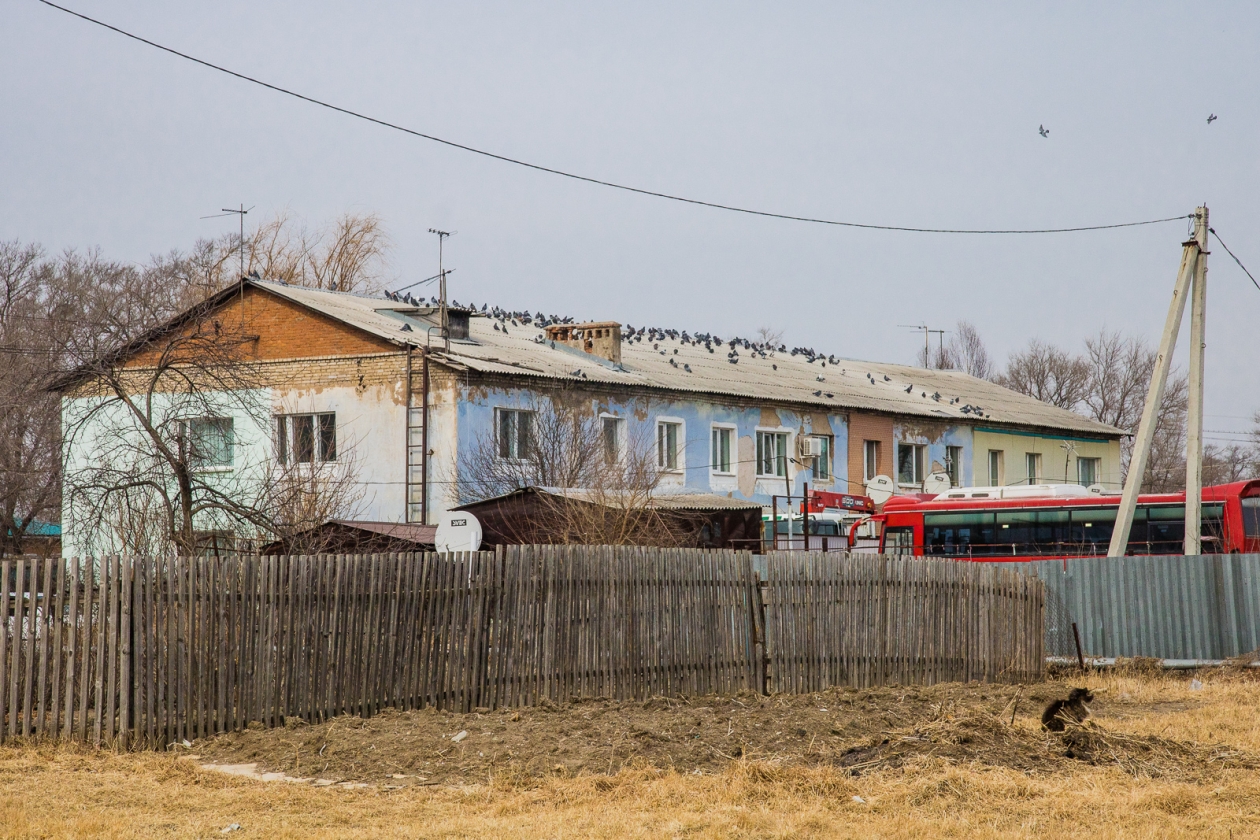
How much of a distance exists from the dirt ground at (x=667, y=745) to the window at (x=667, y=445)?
2100 cm

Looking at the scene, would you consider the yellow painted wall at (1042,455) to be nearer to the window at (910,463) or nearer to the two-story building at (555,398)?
the two-story building at (555,398)

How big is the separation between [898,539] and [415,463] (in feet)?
35.6

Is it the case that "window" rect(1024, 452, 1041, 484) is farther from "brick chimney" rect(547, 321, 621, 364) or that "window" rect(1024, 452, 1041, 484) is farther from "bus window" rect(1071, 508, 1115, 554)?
"bus window" rect(1071, 508, 1115, 554)

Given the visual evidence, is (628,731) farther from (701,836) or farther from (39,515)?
(39,515)

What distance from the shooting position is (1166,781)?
367 inches

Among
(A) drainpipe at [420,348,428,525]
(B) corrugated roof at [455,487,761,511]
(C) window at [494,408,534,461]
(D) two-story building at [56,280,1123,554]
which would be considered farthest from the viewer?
(C) window at [494,408,534,461]

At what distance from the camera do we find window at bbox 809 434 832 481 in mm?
37094

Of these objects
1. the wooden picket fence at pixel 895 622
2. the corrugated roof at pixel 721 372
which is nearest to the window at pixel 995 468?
the corrugated roof at pixel 721 372

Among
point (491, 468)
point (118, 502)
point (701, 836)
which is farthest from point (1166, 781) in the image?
point (491, 468)

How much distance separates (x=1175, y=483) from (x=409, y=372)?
1861 inches

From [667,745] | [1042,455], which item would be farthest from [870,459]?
[667,745]

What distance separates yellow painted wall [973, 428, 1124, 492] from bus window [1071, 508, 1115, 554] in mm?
16539

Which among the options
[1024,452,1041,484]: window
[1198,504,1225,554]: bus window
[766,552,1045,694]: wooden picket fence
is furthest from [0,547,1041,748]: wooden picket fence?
[1024,452,1041,484]: window

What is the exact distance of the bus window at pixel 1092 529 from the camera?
2612cm
